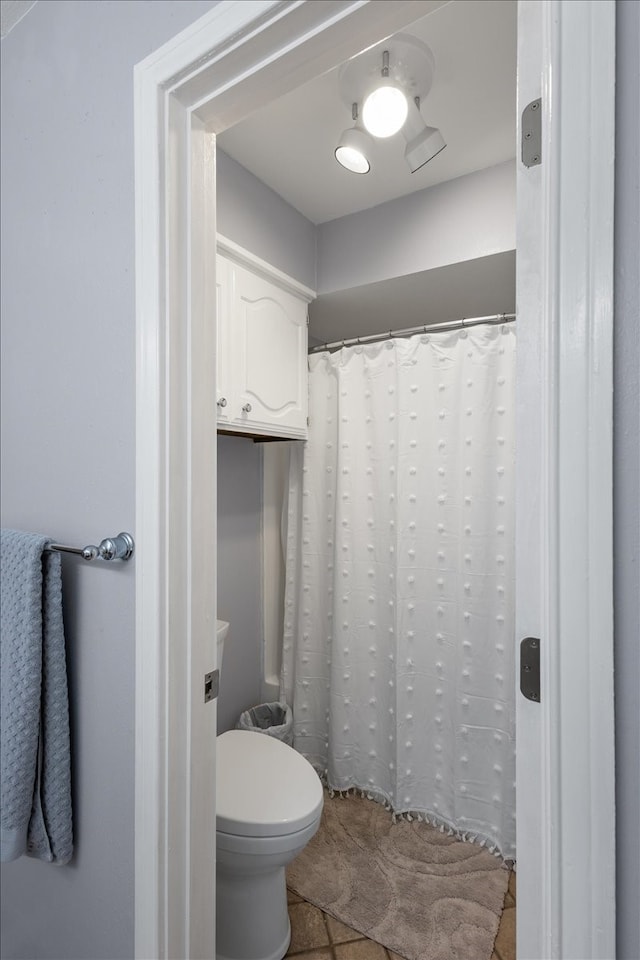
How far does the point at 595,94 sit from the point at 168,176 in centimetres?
63

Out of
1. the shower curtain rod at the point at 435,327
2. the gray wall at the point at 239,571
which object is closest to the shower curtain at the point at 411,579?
the shower curtain rod at the point at 435,327

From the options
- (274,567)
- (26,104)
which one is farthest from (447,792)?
(26,104)

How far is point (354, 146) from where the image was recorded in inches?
55.8

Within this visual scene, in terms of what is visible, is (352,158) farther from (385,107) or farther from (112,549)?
(112,549)

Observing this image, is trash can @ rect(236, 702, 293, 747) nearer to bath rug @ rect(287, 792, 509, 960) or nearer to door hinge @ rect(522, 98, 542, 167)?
bath rug @ rect(287, 792, 509, 960)

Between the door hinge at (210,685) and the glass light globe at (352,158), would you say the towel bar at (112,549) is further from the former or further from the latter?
the glass light globe at (352,158)

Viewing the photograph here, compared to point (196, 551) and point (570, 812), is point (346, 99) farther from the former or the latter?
point (570, 812)

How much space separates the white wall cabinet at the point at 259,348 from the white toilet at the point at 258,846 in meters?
1.06

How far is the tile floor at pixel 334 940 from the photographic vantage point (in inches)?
54.2

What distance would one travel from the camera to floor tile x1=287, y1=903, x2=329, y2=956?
1.42 meters

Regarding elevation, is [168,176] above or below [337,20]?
below

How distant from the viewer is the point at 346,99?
139 cm

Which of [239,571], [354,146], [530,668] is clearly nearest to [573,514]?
[530,668]

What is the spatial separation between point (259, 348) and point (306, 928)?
180cm
